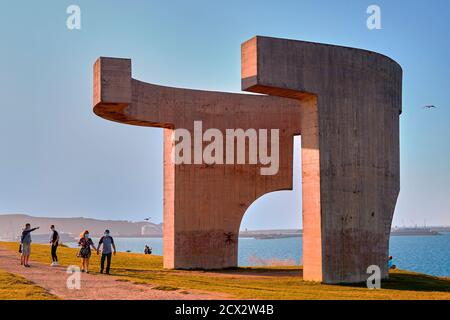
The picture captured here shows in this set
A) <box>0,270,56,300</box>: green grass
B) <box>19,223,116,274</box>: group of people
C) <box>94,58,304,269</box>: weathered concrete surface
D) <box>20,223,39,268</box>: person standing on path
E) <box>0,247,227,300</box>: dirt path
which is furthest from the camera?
<box>94,58,304,269</box>: weathered concrete surface

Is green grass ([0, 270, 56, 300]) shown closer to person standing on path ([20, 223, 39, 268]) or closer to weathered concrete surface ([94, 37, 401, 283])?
person standing on path ([20, 223, 39, 268])

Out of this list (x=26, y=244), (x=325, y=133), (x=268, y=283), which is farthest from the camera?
(x=26, y=244)

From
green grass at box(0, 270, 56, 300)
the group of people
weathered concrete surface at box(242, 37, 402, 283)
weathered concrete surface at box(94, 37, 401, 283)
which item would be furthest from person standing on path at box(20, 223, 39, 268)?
weathered concrete surface at box(242, 37, 402, 283)

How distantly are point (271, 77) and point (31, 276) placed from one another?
8146mm

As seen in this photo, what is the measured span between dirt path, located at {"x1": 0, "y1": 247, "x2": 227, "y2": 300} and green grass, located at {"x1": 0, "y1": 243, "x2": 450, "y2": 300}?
0.59 meters

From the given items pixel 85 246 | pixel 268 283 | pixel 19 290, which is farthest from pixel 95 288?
pixel 268 283

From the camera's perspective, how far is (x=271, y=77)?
16953mm

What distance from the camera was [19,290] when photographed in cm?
1345

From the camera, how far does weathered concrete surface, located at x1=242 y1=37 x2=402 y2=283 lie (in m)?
17.4

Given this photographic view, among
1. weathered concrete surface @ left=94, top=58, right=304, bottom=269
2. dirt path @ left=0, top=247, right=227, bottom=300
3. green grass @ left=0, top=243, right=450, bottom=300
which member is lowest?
green grass @ left=0, top=243, right=450, bottom=300

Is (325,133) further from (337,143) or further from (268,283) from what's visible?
(268,283)

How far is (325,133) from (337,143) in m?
0.53
